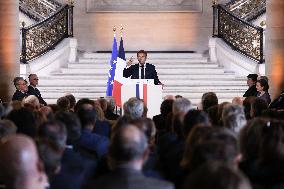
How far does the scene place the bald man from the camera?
3551 mm

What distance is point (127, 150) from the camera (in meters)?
4.05

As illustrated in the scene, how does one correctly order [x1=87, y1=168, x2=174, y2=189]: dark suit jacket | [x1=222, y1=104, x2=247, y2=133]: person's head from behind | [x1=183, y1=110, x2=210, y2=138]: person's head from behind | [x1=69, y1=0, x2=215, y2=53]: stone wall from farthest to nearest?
1. [x1=69, y1=0, x2=215, y2=53]: stone wall
2. [x1=222, y1=104, x2=247, y2=133]: person's head from behind
3. [x1=183, y1=110, x2=210, y2=138]: person's head from behind
4. [x1=87, y1=168, x2=174, y2=189]: dark suit jacket

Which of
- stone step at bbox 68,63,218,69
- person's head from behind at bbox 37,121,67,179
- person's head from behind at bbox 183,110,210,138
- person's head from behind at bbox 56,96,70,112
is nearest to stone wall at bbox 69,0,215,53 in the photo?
stone step at bbox 68,63,218,69

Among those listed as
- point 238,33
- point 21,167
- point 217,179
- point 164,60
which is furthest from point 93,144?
point 238,33

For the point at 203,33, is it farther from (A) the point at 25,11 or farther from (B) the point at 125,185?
(B) the point at 125,185

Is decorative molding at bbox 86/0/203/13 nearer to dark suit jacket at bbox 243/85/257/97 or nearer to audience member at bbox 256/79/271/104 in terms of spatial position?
dark suit jacket at bbox 243/85/257/97

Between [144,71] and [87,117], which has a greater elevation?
[144,71]

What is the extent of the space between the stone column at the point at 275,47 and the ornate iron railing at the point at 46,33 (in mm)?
6536

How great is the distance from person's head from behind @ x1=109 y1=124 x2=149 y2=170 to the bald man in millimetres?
500

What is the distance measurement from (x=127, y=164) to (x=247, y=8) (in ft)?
57.9

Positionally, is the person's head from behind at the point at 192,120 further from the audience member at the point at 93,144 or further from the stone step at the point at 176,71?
the stone step at the point at 176,71

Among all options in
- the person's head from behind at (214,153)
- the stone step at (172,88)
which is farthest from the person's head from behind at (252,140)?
the stone step at (172,88)

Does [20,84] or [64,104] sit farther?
[20,84]

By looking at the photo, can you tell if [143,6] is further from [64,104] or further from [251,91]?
[64,104]
